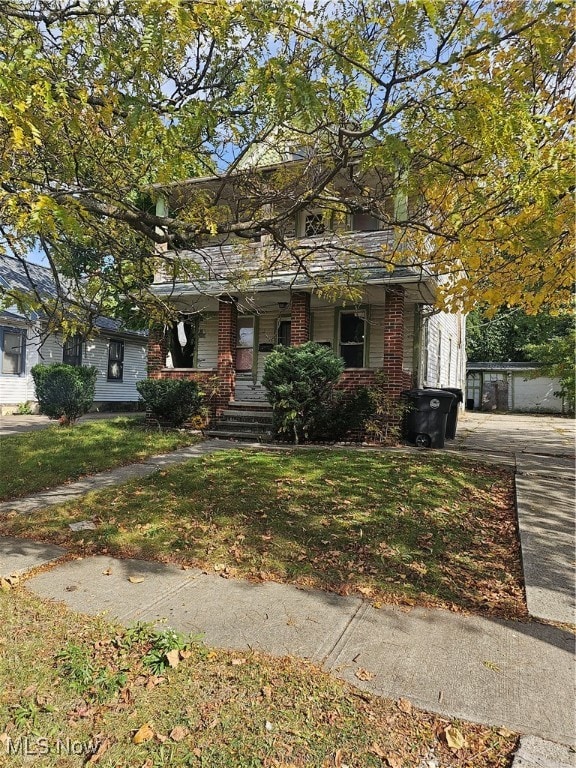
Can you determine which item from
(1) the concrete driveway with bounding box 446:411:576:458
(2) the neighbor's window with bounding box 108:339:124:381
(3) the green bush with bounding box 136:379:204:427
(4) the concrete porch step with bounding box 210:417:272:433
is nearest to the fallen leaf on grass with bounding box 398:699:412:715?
(1) the concrete driveway with bounding box 446:411:576:458

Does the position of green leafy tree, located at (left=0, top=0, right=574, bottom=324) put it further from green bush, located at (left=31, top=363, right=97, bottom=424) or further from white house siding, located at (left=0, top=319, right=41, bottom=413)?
white house siding, located at (left=0, top=319, right=41, bottom=413)

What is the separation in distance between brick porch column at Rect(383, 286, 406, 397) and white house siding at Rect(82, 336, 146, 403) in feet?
45.2

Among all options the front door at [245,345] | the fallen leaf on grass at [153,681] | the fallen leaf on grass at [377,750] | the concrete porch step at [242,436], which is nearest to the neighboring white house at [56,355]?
the front door at [245,345]

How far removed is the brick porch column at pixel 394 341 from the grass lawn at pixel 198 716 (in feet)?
27.9

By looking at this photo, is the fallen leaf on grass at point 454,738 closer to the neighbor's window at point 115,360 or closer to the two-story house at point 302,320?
the two-story house at point 302,320

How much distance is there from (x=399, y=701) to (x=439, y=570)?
5.94ft

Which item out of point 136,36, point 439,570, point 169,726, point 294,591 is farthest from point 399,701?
point 136,36

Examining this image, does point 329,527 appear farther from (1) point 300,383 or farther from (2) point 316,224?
(2) point 316,224

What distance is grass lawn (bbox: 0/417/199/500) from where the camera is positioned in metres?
7.04

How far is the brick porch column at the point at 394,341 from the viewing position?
425 inches

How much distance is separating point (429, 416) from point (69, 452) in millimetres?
6869

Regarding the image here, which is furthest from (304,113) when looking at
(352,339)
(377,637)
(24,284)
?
(24,284)

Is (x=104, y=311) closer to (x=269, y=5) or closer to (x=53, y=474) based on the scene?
(x=53, y=474)

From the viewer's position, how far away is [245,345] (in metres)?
14.4
